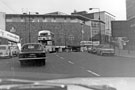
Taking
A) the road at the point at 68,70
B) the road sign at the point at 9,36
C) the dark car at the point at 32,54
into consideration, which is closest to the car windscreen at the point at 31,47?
the dark car at the point at 32,54

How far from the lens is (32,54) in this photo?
18.0 metres

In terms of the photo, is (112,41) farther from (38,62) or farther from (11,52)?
(38,62)

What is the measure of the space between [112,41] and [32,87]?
1563 inches

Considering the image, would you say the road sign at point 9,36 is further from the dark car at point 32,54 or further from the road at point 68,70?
the road at point 68,70

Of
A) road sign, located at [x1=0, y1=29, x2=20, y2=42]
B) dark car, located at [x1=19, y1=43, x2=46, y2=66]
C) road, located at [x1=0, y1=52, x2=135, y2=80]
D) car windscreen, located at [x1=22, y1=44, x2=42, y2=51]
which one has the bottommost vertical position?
road, located at [x1=0, y1=52, x2=135, y2=80]

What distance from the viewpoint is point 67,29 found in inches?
846

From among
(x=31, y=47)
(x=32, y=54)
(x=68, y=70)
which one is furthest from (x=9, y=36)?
(x=68, y=70)

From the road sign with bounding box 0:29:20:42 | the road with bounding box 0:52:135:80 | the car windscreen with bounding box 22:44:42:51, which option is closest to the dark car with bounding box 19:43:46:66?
the car windscreen with bounding box 22:44:42:51

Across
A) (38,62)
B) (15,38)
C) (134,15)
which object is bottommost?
(38,62)

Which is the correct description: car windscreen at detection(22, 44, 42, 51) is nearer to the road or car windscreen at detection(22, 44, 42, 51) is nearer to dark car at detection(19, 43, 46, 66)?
dark car at detection(19, 43, 46, 66)

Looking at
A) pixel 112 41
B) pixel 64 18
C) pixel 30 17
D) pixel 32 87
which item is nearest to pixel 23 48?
pixel 30 17

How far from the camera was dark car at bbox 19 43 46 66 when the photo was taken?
18.0 m

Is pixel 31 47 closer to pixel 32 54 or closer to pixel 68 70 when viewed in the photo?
pixel 32 54

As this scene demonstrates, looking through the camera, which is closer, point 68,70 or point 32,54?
point 68,70
